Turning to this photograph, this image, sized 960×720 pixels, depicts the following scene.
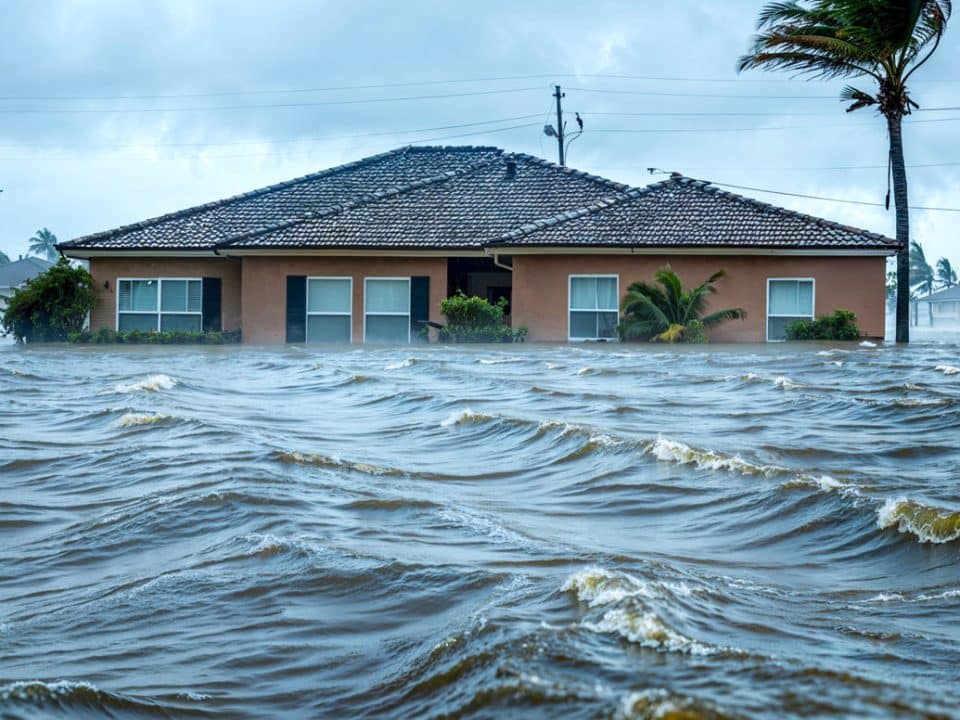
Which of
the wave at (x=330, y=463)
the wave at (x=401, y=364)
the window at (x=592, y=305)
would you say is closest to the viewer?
the wave at (x=330, y=463)

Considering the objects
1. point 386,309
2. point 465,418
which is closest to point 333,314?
point 386,309

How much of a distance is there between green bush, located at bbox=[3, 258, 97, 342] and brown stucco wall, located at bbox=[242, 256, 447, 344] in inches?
156

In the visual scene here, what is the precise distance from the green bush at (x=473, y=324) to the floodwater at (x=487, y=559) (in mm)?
14788

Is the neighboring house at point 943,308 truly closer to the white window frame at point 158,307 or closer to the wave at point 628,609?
the white window frame at point 158,307

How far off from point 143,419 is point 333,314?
18.2 meters

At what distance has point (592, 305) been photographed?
29.2 m

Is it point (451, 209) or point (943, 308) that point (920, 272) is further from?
point (451, 209)

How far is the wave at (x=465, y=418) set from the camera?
39.4 feet

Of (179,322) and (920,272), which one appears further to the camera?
(920,272)

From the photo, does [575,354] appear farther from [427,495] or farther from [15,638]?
[15,638]

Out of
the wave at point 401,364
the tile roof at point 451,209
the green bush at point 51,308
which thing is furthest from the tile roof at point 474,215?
the wave at point 401,364

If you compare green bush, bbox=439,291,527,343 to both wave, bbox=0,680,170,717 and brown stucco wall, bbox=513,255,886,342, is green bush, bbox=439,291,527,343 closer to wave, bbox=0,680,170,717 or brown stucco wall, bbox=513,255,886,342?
brown stucco wall, bbox=513,255,886,342

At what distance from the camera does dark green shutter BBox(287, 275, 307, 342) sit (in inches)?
1187

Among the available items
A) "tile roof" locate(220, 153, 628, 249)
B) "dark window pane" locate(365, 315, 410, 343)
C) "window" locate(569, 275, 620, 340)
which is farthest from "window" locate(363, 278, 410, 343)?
"window" locate(569, 275, 620, 340)
